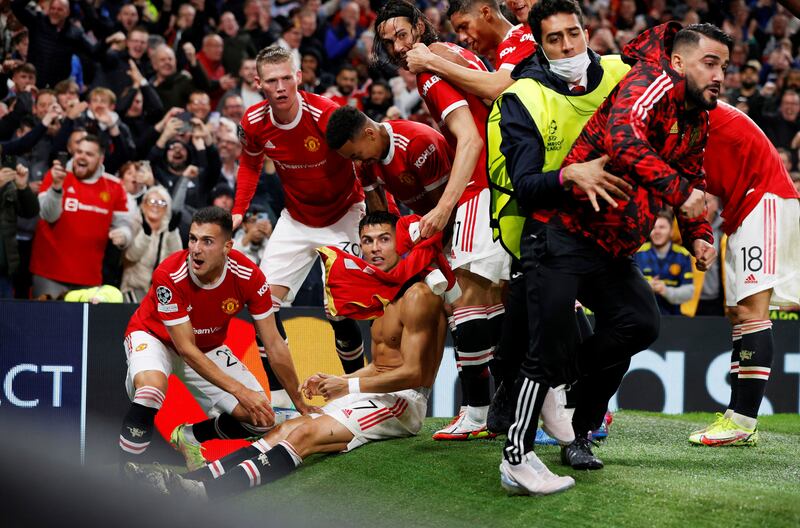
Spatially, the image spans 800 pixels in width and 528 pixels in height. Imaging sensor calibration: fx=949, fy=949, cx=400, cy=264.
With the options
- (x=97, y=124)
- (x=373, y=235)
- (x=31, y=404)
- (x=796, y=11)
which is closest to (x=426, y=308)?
(x=373, y=235)

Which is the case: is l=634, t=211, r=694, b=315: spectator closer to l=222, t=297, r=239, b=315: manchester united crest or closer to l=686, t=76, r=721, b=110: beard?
l=222, t=297, r=239, b=315: manchester united crest

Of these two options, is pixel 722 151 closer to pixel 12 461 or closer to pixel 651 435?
pixel 651 435

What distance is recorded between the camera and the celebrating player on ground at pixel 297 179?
247 inches

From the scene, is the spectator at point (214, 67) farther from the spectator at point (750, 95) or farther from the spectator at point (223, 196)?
the spectator at point (750, 95)

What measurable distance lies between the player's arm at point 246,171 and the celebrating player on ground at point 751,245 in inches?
118

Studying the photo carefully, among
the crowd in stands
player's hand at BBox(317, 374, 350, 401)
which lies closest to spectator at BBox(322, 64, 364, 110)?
the crowd in stands

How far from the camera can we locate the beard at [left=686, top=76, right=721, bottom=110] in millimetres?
3971

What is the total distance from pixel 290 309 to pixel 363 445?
9.61ft

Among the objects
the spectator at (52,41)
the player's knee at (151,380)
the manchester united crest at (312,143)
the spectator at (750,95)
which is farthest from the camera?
the spectator at (750,95)

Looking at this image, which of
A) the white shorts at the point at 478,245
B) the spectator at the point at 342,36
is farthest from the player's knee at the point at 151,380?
the spectator at the point at 342,36

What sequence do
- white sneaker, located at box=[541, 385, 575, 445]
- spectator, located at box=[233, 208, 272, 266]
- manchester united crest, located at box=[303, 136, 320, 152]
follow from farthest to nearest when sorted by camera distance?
spectator, located at box=[233, 208, 272, 266] → manchester united crest, located at box=[303, 136, 320, 152] → white sneaker, located at box=[541, 385, 575, 445]

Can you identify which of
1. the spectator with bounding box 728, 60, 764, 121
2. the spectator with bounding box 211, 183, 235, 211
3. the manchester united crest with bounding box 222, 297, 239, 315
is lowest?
the manchester united crest with bounding box 222, 297, 239, 315

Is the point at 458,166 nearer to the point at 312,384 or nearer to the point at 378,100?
the point at 312,384

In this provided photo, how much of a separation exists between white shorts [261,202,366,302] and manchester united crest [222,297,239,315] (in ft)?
1.60
